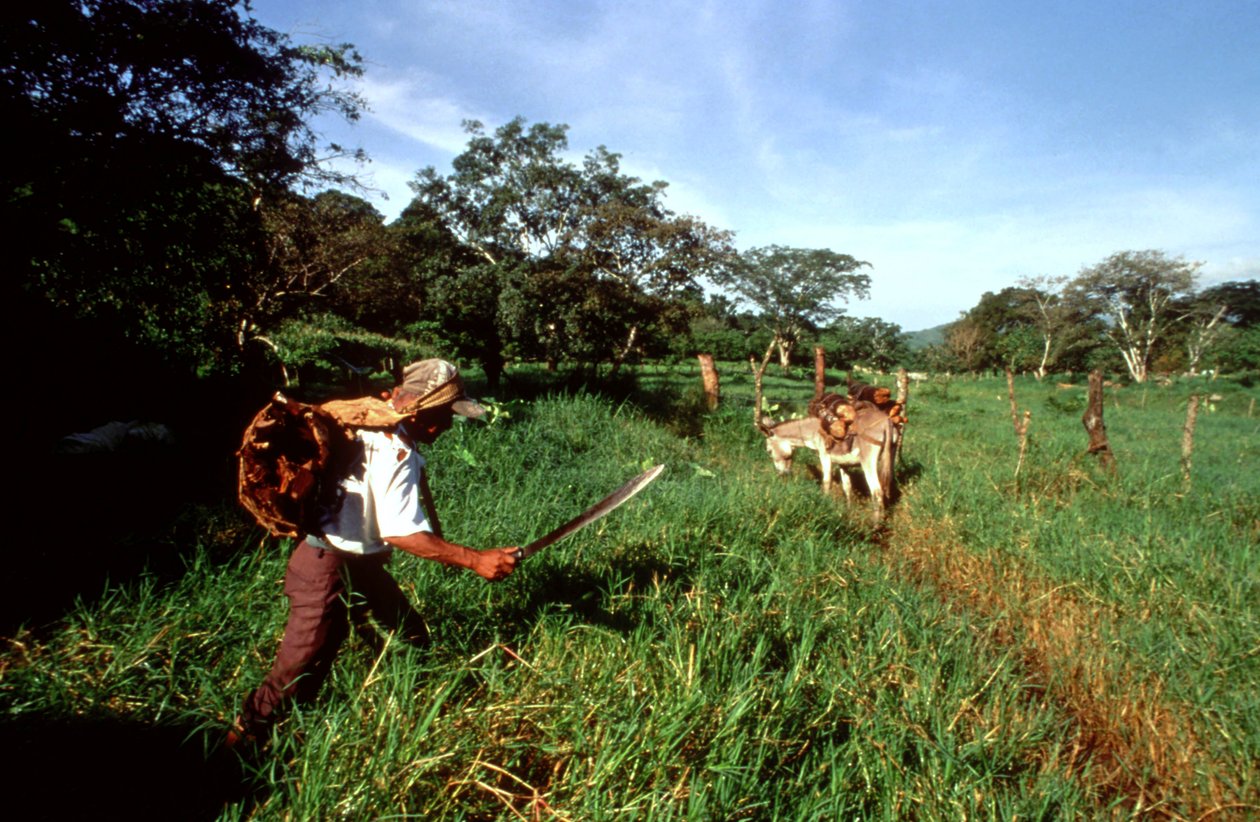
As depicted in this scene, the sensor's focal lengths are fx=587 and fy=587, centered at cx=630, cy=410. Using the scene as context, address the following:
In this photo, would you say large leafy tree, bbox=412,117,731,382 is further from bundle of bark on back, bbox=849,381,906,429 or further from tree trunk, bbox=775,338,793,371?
tree trunk, bbox=775,338,793,371

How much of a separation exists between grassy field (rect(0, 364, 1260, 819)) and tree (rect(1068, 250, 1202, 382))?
47.9m

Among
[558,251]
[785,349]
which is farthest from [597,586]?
[785,349]

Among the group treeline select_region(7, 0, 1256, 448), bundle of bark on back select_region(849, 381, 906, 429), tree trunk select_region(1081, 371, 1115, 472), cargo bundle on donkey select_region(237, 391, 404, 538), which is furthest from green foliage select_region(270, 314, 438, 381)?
tree trunk select_region(1081, 371, 1115, 472)

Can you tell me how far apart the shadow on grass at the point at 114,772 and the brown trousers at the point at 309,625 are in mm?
200

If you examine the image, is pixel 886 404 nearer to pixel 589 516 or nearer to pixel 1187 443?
pixel 1187 443

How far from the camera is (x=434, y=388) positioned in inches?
95.5

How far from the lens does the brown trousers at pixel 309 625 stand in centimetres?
221

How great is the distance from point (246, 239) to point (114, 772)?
8.00m

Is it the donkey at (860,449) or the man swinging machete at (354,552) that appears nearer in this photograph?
the man swinging machete at (354,552)

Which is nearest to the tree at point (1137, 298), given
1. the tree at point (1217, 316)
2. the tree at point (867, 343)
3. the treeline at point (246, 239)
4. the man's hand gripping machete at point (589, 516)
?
the tree at point (1217, 316)

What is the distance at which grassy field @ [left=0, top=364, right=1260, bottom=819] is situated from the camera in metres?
2.11

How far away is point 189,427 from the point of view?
820cm

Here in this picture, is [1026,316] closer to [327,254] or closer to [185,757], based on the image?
[327,254]

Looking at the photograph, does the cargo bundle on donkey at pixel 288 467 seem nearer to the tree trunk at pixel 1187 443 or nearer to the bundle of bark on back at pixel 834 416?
the bundle of bark on back at pixel 834 416
